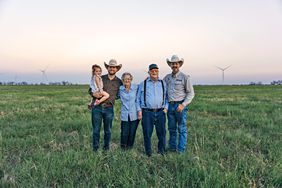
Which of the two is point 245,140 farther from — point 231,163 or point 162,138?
point 162,138

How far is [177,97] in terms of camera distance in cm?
553

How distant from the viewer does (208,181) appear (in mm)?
3604

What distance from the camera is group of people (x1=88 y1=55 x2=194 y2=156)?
17.3ft

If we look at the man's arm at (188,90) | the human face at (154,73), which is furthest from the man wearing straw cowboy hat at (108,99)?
the man's arm at (188,90)

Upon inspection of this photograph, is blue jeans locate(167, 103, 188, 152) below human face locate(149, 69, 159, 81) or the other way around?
below

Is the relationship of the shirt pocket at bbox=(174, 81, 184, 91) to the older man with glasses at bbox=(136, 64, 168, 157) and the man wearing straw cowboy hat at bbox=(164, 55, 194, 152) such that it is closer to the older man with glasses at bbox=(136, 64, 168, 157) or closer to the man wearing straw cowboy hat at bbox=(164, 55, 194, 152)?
the man wearing straw cowboy hat at bbox=(164, 55, 194, 152)

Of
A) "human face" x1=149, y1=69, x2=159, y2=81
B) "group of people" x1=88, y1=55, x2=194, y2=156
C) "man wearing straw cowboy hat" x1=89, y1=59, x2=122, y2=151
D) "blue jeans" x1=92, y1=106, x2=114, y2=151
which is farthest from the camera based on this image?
"blue jeans" x1=92, y1=106, x2=114, y2=151

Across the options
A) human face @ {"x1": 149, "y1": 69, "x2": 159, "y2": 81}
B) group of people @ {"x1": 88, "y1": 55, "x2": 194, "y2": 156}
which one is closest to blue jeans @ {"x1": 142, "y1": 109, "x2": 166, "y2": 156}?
group of people @ {"x1": 88, "y1": 55, "x2": 194, "y2": 156}

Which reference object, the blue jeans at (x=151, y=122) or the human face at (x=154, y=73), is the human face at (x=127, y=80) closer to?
the human face at (x=154, y=73)

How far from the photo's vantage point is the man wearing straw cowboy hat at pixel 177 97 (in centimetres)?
545

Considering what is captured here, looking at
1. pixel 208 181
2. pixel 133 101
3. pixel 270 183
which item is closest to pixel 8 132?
pixel 133 101

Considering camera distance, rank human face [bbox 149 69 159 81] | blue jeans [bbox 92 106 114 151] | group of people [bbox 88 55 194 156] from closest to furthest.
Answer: human face [bbox 149 69 159 81] < group of people [bbox 88 55 194 156] < blue jeans [bbox 92 106 114 151]

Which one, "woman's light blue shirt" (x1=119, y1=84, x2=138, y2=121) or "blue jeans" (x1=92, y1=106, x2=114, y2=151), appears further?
"blue jeans" (x1=92, y1=106, x2=114, y2=151)

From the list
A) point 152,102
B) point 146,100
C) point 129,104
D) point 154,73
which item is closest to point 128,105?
point 129,104
